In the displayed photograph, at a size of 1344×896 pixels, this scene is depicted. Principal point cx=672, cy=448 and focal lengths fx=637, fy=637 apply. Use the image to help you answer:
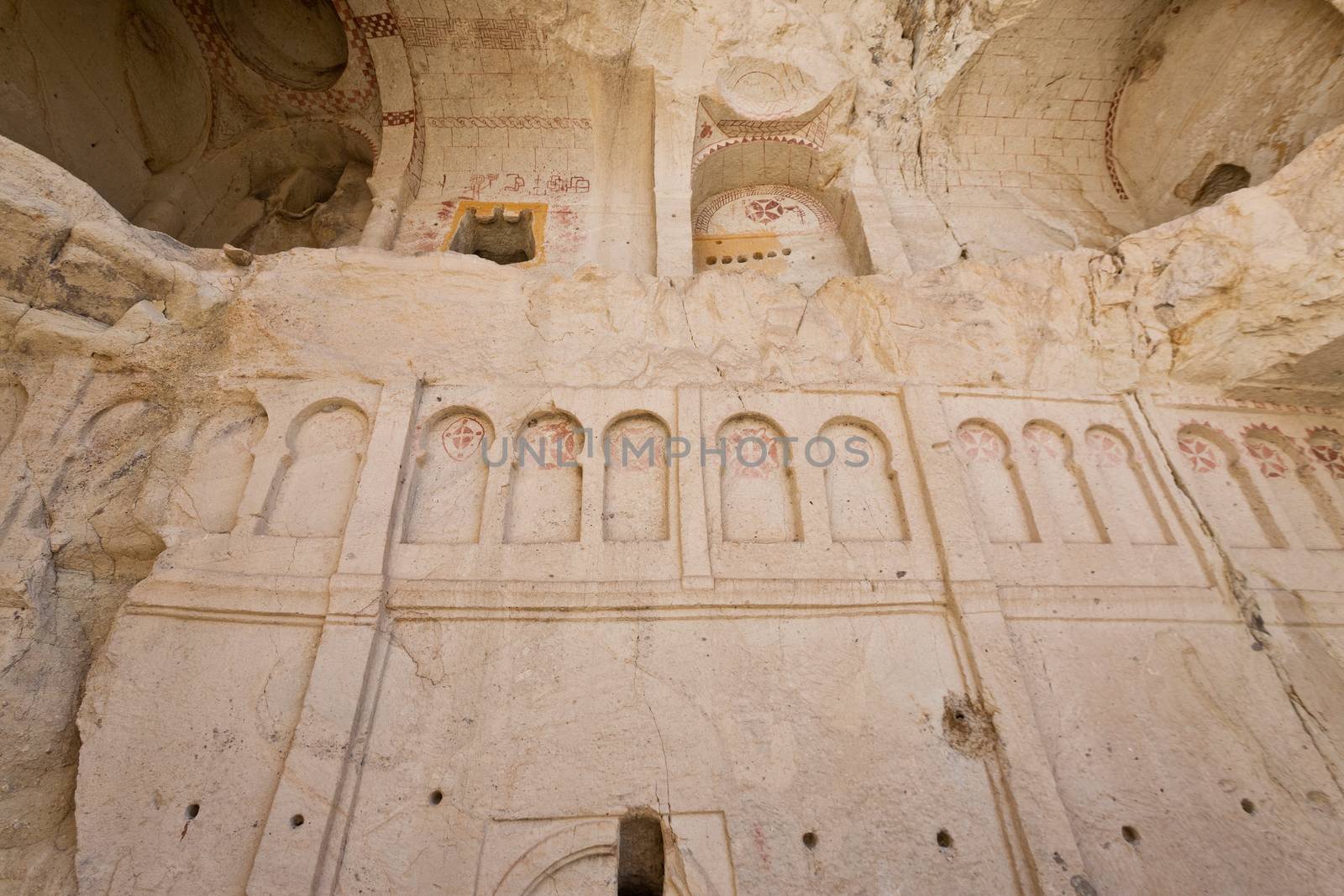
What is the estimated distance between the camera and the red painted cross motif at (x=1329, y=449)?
432 centimetres

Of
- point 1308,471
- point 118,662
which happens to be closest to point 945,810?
point 1308,471

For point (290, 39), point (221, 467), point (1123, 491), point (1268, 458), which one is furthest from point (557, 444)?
point (290, 39)

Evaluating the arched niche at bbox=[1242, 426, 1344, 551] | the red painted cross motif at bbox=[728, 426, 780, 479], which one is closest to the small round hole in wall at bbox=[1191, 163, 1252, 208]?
the arched niche at bbox=[1242, 426, 1344, 551]

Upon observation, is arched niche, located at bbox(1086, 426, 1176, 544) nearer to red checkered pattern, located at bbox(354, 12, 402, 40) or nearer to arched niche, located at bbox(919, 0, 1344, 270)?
arched niche, located at bbox(919, 0, 1344, 270)

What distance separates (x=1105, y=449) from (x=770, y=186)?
429 centimetres

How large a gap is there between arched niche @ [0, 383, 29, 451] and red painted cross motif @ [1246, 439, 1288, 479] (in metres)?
7.71

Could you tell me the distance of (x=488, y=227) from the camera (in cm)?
641

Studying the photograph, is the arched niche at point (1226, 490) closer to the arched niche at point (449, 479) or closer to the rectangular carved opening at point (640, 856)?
the rectangular carved opening at point (640, 856)

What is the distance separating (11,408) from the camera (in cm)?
373

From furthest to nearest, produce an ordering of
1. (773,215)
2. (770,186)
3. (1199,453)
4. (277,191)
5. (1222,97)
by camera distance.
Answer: (277,191) → (770,186) → (773,215) → (1222,97) → (1199,453)

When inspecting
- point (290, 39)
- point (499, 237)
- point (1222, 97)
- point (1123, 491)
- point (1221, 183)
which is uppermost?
point (290, 39)

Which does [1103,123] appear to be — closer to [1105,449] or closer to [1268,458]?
[1268,458]

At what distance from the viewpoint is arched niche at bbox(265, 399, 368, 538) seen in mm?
3643

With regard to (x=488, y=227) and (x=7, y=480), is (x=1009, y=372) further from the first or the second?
(x=7, y=480)
